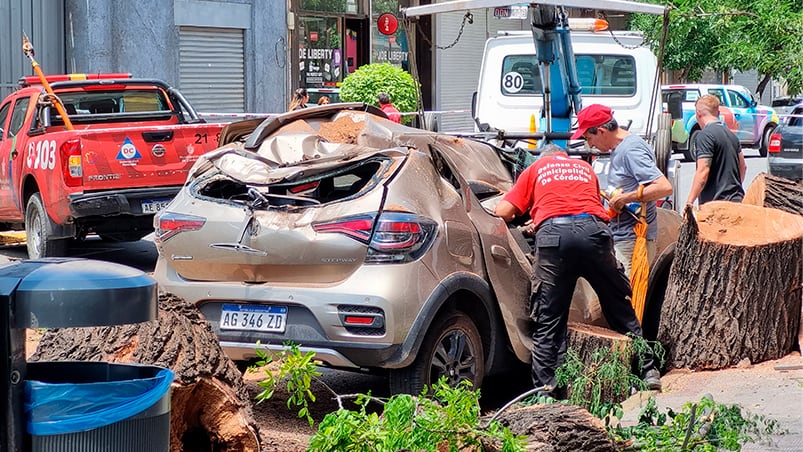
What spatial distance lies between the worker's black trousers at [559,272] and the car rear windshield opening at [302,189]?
3.68 ft

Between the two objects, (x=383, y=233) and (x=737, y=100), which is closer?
(x=383, y=233)

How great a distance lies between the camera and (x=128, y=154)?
10.9 metres

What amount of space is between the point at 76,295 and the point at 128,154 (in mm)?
8122

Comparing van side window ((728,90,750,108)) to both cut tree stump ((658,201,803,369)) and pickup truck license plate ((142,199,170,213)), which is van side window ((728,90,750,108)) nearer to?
pickup truck license plate ((142,199,170,213))

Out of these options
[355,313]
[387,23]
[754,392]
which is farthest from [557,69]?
[387,23]

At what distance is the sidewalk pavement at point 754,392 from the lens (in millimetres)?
5703

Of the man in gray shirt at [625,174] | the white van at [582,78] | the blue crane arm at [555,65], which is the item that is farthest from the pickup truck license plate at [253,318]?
the white van at [582,78]

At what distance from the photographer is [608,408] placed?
5348mm

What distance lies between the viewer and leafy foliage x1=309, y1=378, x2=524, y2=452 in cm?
400

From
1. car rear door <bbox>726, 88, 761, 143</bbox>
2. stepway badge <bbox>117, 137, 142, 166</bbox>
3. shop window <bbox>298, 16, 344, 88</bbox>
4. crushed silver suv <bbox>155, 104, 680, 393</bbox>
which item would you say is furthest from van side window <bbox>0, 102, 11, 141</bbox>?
car rear door <bbox>726, 88, 761, 143</bbox>

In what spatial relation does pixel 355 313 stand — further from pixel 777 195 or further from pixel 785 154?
pixel 785 154

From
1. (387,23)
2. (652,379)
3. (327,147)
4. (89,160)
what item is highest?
(387,23)

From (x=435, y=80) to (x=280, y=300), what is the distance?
75.9 feet

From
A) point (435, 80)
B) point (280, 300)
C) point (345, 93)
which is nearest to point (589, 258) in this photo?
point (280, 300)
